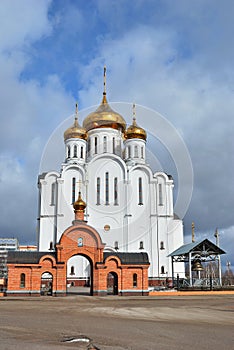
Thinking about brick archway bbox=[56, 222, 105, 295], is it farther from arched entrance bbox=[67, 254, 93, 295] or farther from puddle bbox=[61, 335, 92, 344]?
puddle bbox=[61, 335, 92, 344]

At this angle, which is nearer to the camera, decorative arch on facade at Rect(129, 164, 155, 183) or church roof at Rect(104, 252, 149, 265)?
church roof at Rect(104, 252, 149, 265)

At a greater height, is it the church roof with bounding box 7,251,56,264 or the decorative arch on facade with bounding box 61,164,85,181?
the decorative arch on facade with bounding box 61,164,85,181

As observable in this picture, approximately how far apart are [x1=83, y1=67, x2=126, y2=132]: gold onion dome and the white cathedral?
3.73 m

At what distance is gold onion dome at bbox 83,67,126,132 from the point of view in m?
43.5

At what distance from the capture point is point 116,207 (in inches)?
1507

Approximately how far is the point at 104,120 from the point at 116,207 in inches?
A: 406

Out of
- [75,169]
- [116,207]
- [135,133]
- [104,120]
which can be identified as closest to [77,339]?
[116,207]

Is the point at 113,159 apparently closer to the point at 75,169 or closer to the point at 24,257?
the point at 75,169

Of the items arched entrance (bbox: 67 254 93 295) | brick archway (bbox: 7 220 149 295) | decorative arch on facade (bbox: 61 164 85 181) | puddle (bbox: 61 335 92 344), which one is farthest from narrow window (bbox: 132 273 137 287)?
puddle (bbox: 61 335 92 344)

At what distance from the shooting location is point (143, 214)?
1523 inches

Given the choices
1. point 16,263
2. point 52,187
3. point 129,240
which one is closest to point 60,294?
point 16,263

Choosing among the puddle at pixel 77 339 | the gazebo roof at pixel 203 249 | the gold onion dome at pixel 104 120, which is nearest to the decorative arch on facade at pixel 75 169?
the gold onion dome at pixel 104 120

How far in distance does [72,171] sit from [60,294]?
16652 millimetres

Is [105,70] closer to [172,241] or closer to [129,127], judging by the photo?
[129,127]
